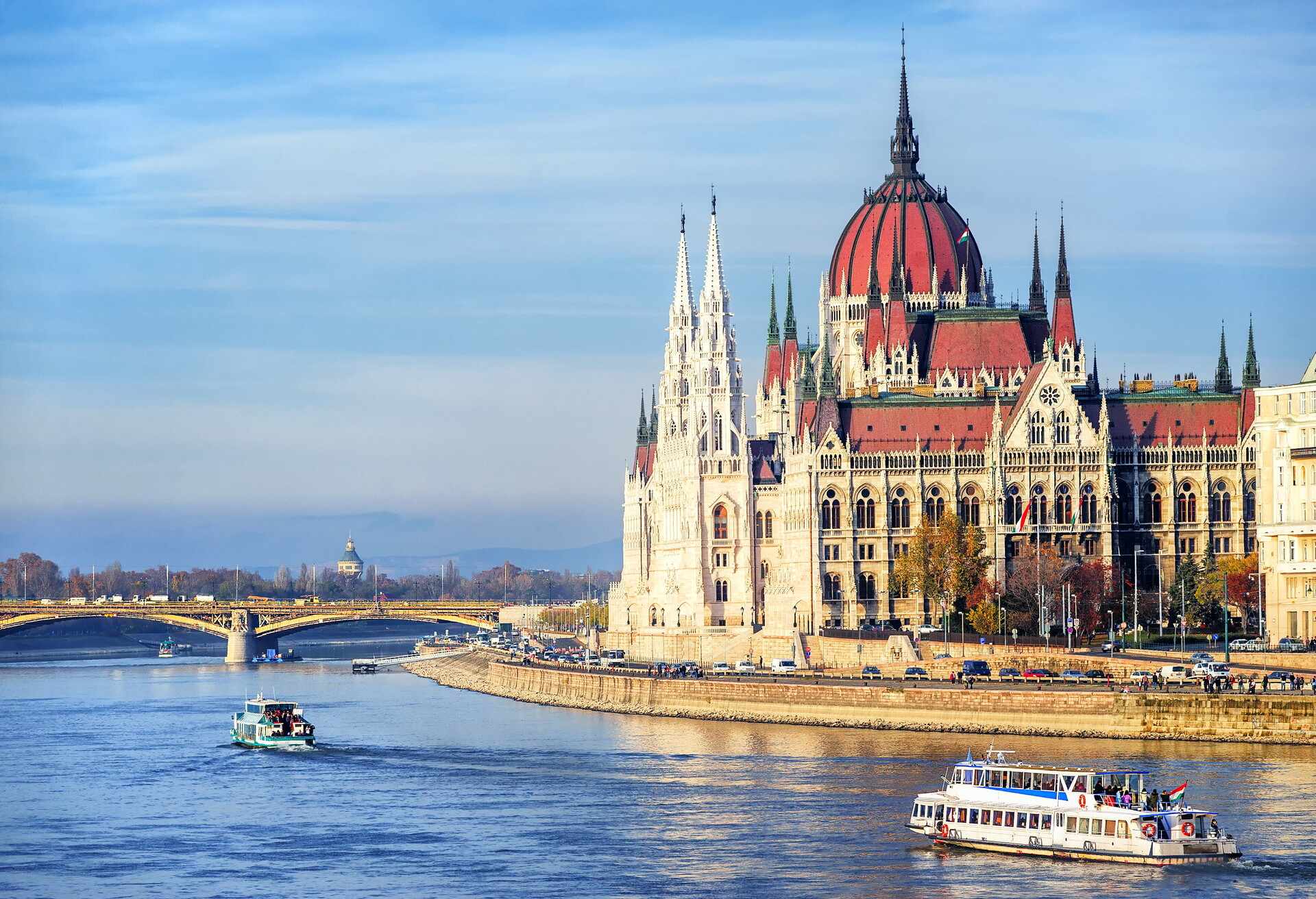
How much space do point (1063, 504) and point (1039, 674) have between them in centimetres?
4046

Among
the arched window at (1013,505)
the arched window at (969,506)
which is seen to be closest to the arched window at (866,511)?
the arched window at (969,506)

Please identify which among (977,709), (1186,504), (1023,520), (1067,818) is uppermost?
(1186,504)

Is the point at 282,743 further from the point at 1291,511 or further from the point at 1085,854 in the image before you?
the point at 1085,854

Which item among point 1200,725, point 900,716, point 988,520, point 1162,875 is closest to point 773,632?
point 988,520

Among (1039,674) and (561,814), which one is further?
(1039,674)

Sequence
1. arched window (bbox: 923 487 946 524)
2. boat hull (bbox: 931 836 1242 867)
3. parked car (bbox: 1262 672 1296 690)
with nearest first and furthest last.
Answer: boat hull (bbox: 931 836 1242 867)
parked car (bbox: 1262 672 1296 690)
arched window (bbox: 923 487 946 524)

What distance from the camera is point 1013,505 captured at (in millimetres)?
177750

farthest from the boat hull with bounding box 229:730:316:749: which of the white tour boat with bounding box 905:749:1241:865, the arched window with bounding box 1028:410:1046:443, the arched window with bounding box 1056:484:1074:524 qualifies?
the arched window with bounding box 1028:410:1046:443

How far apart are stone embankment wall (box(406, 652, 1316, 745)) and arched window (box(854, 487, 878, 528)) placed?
24.4 metres

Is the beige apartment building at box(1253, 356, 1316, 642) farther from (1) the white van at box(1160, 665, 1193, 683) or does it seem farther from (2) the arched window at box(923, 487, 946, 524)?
(2) the arched window at box(923, 487, 946, 524)

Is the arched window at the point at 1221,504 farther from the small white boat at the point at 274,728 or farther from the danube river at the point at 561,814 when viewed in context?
the small white boat at the point at 274,728

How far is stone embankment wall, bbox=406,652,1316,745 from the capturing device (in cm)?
11688

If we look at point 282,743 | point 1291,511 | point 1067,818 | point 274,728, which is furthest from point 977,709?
point 1067,818

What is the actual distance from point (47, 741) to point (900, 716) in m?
44.4
